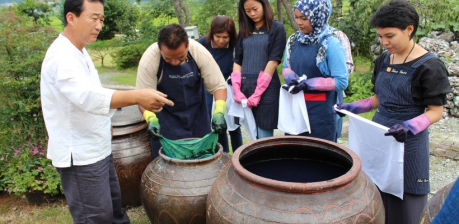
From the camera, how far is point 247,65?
355cm

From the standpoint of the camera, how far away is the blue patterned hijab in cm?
284

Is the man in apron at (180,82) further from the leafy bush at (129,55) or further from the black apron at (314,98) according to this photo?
the leafy bush at (129,55)

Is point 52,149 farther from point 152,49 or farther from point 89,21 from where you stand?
point 152,49

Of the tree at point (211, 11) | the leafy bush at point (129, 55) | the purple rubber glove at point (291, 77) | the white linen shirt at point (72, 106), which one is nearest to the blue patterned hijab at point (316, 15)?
the purple rubber glove at point (291, 77)

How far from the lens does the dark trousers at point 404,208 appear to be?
2434 millimetres

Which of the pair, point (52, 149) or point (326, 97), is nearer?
point (52, 149)

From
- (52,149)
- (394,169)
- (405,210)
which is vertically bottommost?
(405,210)

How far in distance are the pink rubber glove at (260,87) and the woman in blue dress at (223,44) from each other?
0.68 m

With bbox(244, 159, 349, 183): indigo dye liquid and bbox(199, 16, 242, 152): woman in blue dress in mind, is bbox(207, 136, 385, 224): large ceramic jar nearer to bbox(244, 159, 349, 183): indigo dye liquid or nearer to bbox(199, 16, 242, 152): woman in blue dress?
bbox(244, 159, 349, 183): indigo dye liquid

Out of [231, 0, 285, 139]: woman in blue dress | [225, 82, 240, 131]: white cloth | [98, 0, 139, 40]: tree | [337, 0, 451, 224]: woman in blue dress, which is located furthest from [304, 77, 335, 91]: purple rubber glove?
[98, 0, 139, 40]: tree

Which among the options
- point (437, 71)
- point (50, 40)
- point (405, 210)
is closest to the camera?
point (437, 71)

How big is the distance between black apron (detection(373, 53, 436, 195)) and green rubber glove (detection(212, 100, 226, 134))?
1.24 m

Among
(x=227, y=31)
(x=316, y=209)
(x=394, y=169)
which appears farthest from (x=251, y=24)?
(x=316, y=209)

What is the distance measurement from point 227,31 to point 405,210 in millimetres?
2393
